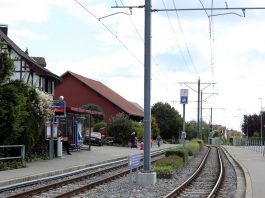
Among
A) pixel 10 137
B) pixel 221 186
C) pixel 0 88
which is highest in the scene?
pixel 0 88

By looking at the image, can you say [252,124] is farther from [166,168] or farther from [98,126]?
[166,168]

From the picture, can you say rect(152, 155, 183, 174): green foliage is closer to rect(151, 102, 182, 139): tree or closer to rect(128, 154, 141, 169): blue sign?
rect(128, 154, 141, 169): blue sign

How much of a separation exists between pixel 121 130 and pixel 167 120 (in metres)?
45.8

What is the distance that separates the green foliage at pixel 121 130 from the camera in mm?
56688

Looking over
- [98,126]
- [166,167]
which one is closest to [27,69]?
[166,167]

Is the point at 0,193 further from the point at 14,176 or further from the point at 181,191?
the point at 181,191

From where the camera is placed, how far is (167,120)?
102m

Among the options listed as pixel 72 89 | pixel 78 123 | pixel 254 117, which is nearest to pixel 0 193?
pixel 78 123

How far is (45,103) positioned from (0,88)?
17.2 ft

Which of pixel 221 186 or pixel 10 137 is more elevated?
pixel 10 137

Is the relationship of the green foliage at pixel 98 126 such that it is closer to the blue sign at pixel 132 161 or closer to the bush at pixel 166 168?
the bush at pixel 166 168

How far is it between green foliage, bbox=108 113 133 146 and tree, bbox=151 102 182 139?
44826mm

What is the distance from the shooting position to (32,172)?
2072 centimetres

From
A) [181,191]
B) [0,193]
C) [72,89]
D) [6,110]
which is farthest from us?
[72,89]
